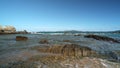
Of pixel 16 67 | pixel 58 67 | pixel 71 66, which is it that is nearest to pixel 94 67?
pixel 71 66

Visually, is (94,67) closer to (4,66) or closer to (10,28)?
(4,66)

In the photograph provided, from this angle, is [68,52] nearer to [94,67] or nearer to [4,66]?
[94,67]

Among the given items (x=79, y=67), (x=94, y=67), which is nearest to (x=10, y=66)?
(x=79, y=67)

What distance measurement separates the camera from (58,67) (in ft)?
16.0

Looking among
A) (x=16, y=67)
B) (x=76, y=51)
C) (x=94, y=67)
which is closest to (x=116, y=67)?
(x=94, y=67)

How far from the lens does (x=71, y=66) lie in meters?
5.02

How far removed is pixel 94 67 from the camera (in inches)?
192

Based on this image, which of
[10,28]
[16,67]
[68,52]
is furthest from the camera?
[10,28]

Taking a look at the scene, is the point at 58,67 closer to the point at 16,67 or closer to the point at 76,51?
the point at 16,67

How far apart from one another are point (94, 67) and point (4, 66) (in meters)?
3.98

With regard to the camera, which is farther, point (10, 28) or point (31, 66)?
point (10, 28)

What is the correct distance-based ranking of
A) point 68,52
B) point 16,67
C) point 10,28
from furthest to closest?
point 10,28 < point 68,52 < point 16,67

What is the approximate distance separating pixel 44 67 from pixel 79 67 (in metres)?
1.54

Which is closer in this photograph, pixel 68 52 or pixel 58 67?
pixel 58 67
